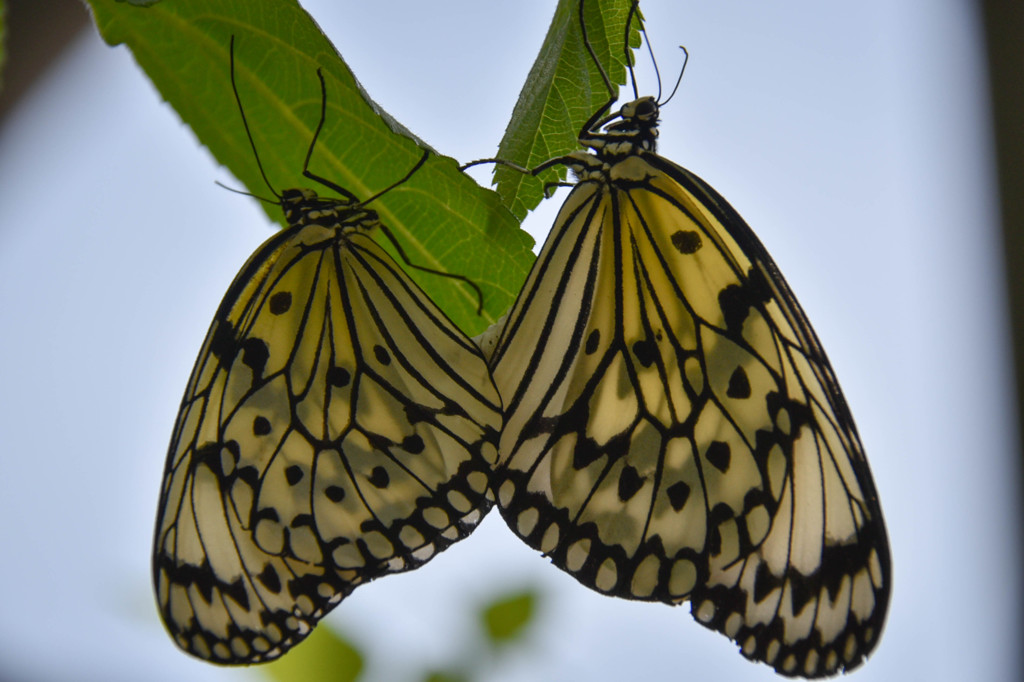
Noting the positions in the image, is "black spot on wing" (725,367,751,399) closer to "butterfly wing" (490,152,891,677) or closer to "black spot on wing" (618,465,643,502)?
"butterfly wing" (490,152,891,677)

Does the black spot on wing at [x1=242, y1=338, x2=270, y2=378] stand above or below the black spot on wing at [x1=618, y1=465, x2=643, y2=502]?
below

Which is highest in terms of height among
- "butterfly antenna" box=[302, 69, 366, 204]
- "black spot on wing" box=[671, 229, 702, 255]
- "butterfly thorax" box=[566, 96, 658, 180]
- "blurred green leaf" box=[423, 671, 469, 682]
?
"butterfly thorax" box=[566, 96, 658, 180]

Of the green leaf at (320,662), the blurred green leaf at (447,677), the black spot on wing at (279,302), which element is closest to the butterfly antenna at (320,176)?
the black spot on wing at (279,302)

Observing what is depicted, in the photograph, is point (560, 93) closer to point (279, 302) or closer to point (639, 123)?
point (639, 123)

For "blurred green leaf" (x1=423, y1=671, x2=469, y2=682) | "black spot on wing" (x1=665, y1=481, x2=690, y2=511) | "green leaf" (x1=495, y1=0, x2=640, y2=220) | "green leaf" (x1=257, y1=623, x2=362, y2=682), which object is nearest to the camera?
"green leaf" (x1=495, y1=0, x2=640, y2=220)

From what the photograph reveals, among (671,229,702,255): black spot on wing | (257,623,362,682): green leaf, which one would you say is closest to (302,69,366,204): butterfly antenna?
(671,229,702,255): black spot on wing

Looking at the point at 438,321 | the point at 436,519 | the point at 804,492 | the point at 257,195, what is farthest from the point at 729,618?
the point at 257,195

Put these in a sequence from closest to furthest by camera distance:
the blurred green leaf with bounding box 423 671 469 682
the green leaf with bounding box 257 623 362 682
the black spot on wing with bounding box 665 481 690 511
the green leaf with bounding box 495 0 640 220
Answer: the green leaf with bounding box 495 0 640 220 < the black spot on wing with bounding box 665 481 690 511 < the green leaf with bounding box 257 623 362 682 < the blurred green leaf with bounding box 423 671 469 682
